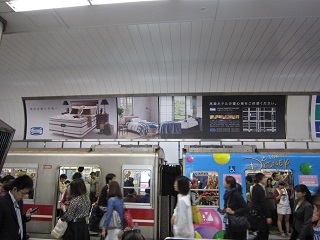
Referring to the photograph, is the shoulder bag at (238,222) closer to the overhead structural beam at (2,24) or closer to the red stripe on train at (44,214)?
the overhead structural beam at (2,24)

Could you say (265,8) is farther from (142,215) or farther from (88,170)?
(88,170)

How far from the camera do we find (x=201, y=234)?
17.3ft

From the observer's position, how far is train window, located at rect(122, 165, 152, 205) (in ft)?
19.1

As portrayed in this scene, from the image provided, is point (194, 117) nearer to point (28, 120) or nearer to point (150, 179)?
point (150, 179)

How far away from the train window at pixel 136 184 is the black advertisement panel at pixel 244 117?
2056mm

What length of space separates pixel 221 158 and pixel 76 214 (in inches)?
134

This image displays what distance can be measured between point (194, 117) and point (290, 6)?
389cm

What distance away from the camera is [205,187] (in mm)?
5559

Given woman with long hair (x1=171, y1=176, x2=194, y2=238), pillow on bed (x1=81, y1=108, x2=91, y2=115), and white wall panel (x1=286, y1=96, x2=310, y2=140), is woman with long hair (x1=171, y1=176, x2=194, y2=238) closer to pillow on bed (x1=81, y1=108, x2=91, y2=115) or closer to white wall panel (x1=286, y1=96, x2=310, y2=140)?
white wall panel (x1=286, y1=96, x2=310, y2=140)

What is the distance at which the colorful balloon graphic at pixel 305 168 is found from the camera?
5.55 m

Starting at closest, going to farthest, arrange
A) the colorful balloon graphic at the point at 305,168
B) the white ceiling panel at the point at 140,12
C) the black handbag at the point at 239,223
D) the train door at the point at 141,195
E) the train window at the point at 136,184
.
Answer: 1. the white ceiling panel at the point at 140,12
2. the black handbag at the point at 239,223
3. the colorful balloon graphic at the point at 305,168
4. the train door at the point at 141,195
5. the train window at the point at 136,184

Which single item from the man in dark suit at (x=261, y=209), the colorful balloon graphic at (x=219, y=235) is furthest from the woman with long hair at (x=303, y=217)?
the colorful balloon graphic at (x=219, y=235)

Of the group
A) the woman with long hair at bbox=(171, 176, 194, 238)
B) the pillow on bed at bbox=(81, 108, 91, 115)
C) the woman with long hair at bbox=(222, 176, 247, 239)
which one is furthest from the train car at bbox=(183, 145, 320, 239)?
the pillow on bed at bbox=(81, 108, 91, 115)

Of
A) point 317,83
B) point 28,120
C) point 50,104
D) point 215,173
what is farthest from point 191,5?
point 28,120
